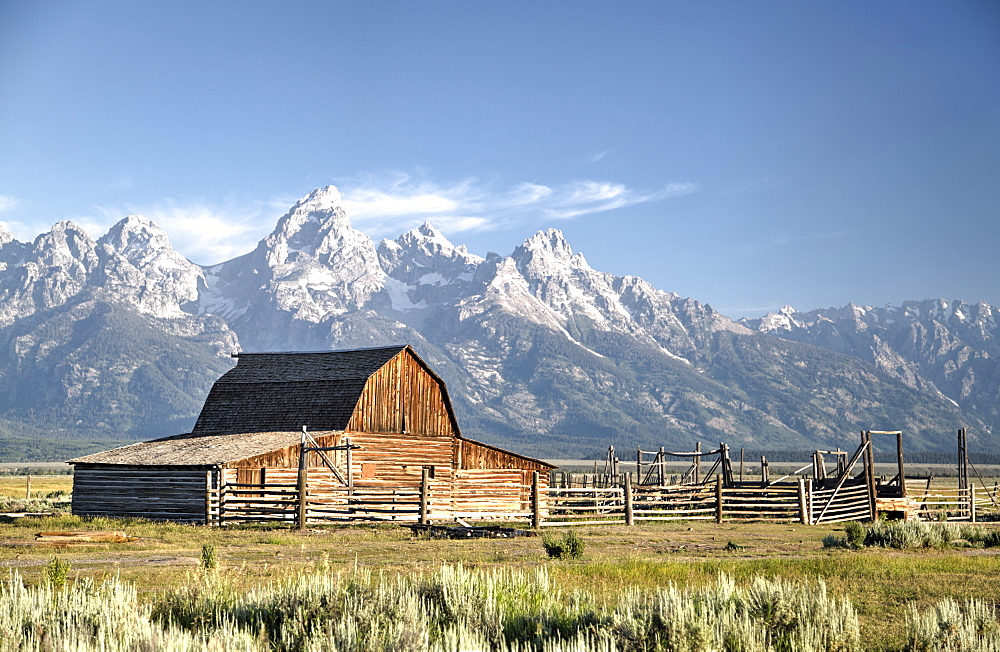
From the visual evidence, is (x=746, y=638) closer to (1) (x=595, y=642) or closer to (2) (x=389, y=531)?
(1) (x=595, y=642)

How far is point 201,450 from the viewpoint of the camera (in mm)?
37406

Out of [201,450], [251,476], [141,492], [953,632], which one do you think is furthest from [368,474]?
[953,632]

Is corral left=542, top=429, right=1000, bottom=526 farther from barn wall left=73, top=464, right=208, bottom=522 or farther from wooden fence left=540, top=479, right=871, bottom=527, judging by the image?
barn wall left=73, top=464, right=208, bottom=522

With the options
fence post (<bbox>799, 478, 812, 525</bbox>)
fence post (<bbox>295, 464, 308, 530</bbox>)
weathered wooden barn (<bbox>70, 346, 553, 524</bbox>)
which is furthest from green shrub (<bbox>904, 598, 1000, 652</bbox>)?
fence post (<bbox>799, 478, 812, 525</bbox>)

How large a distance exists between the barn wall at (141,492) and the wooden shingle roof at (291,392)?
6781 millimetres

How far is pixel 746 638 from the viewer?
965 cm

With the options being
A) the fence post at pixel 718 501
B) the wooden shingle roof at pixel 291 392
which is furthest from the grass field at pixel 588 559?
the wooden shingle roof at pixel 291 392

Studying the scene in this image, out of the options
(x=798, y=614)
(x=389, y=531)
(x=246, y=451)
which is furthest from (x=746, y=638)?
(x=246, y=451)

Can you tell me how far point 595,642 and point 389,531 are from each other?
826 inches

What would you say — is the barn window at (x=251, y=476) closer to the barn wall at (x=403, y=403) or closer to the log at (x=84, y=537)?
the barn wall at (x=403, y=403)

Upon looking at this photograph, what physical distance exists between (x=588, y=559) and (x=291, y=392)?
25.8 metres

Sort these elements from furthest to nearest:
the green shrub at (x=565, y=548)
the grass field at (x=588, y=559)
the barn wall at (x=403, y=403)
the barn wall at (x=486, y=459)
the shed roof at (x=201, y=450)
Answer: the barn wall at (x=486, y=459), the barn wall at (x=403, y=403), the shed roof at (x=201, y=450), the green shrub at (x=565, y=548), the grass field at (x=588, y=559)

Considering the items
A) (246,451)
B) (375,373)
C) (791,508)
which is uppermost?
(375,373)

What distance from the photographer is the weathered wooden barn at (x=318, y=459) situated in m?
34.4
